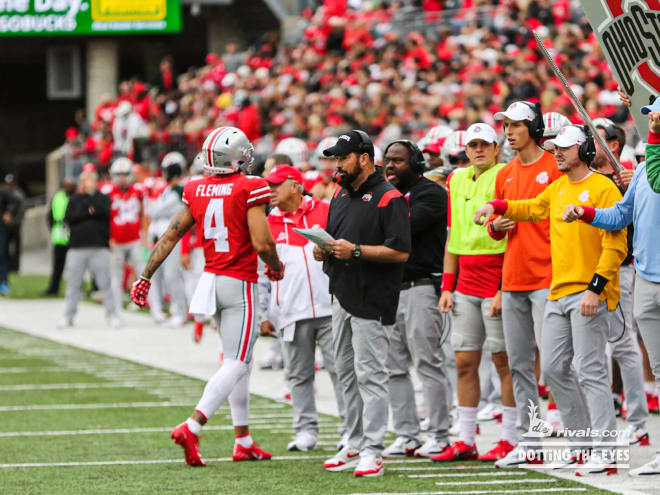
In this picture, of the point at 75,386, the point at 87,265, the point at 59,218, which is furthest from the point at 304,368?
the point at 59,218

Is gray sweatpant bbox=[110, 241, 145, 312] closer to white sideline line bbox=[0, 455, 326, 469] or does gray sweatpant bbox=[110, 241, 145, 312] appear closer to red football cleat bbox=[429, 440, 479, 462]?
white sideline line bbox=[0, 455, 326, 469]

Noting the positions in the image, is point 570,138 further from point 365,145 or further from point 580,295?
point 365,145

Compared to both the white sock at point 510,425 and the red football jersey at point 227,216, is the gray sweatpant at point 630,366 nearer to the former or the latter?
the white sock at point 510,425

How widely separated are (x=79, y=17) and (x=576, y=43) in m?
12.0

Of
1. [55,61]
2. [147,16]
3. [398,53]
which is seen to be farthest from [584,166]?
[55,61]

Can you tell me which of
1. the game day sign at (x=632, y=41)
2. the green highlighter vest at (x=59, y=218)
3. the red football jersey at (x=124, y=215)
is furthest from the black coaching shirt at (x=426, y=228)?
the green highlighter vest at (x=59, y=218)

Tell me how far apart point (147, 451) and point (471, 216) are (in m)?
2.75

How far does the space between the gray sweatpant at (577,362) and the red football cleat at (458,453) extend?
82cm

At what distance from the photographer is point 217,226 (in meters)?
8.29

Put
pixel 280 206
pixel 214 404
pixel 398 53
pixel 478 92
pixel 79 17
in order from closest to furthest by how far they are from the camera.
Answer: pixel 214 404 → pixel 280 206 → pixel 478 92 → pixel 398 53 → pixel 79 17

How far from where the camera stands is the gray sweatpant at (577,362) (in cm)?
748

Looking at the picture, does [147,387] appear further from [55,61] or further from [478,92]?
[55,61]

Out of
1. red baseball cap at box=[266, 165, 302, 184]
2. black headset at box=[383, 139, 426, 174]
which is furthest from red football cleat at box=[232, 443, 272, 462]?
black headset at box=[383, 139, 426, 174]

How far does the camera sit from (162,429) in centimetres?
998
